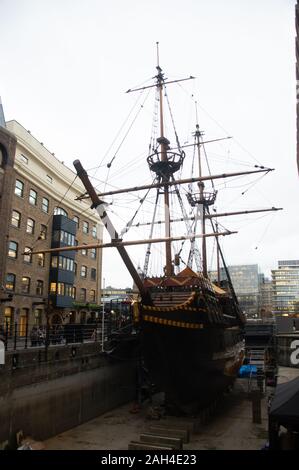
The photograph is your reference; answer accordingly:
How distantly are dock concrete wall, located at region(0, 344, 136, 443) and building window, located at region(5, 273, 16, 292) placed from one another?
10875mm

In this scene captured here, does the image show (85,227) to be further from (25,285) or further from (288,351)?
(288,351)

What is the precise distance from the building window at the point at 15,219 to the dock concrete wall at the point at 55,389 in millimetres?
13834

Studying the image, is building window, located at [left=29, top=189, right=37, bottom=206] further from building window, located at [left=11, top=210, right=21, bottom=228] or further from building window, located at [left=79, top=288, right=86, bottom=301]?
building window, located at [left=79, top=288, right=86, bottom=301]

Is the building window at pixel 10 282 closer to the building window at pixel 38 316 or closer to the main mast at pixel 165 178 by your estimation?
the building window at pixel 38 316

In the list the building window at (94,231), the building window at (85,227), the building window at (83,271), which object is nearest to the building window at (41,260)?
the building window at (83,271)

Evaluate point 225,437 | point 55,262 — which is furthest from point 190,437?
point 55,262

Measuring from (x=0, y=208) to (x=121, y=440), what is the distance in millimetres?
17198

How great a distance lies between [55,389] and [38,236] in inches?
739

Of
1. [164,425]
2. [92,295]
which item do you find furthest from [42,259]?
[164,425]

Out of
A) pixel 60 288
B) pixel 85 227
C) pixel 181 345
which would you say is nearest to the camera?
pixel 181 345

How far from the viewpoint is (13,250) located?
3014cm

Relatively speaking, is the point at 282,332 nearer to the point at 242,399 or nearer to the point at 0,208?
the point at 242,399

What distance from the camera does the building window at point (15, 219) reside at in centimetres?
3023
